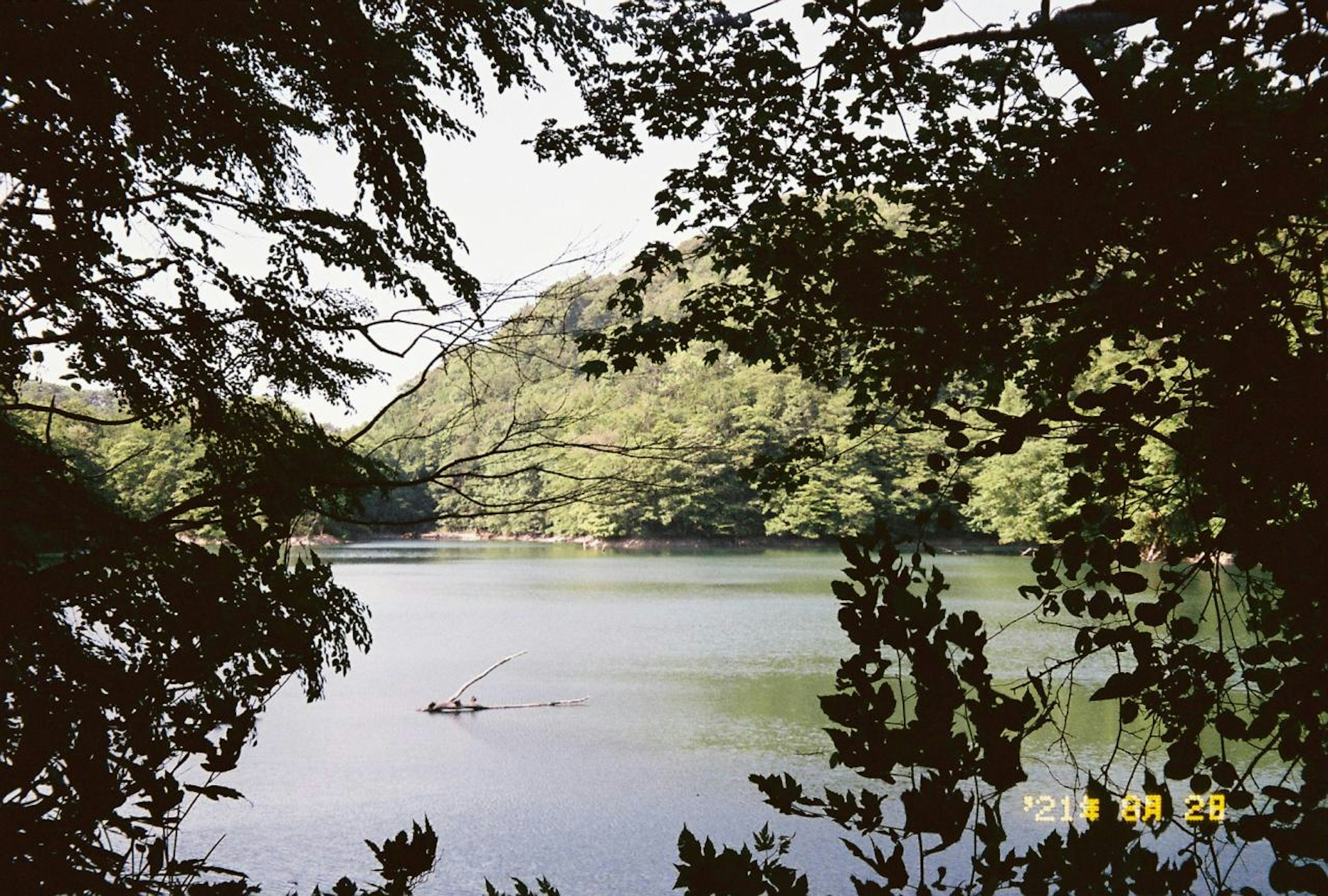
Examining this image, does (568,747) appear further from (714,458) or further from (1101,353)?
(1101,353)

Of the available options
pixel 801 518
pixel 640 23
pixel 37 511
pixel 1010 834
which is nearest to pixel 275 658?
pixel 37 511

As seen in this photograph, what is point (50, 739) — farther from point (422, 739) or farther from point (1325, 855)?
point (422, 739)

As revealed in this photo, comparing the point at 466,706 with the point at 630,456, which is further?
the point at 466,706

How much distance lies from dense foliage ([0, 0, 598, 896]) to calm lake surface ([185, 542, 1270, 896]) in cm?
75

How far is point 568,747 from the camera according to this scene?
381 inches

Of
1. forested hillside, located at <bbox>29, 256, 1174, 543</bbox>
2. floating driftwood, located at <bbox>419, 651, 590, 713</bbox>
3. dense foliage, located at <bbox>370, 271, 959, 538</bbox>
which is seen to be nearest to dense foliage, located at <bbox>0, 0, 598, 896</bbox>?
forested hillside, located at <bbox>29, 256, 1174, 543</bbox>

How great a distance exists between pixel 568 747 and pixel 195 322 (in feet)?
23.1

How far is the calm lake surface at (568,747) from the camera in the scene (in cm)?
689

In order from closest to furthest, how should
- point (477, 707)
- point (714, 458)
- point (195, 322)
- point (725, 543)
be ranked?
point (195, 322) < point (477, 707) < point (714, 458) < point (725, 543)

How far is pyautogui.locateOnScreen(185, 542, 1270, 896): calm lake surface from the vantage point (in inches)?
271

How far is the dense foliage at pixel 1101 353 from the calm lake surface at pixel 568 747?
1.45 meters
